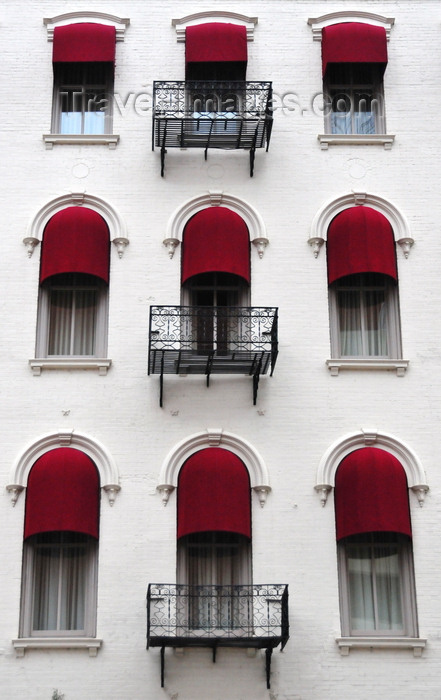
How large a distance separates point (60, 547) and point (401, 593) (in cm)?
626

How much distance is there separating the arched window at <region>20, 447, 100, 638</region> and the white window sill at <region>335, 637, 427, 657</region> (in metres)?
4.42

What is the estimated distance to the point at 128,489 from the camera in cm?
2070

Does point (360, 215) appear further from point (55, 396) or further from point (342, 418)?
point (55, 396)

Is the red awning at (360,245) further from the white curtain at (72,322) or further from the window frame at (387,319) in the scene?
the white curtain at (72,322)

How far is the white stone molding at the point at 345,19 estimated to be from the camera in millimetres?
24688

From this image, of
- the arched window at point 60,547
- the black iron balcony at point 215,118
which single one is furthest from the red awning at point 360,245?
the arched window at point 60,547

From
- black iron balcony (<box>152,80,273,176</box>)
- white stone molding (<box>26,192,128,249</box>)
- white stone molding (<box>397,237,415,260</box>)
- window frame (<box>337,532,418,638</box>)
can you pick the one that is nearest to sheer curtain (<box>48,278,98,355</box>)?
white stone molding (<box>26,192,128,249</box>)

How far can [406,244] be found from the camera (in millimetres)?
22734

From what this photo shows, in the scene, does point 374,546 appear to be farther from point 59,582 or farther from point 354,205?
point 354,205

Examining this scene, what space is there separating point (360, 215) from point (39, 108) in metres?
7.24

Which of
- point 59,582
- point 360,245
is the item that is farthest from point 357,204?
point 59,582

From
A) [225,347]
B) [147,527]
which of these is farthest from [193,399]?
[147,527]

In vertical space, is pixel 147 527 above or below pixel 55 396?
below

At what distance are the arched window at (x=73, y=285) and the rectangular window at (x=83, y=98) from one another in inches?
95.7
